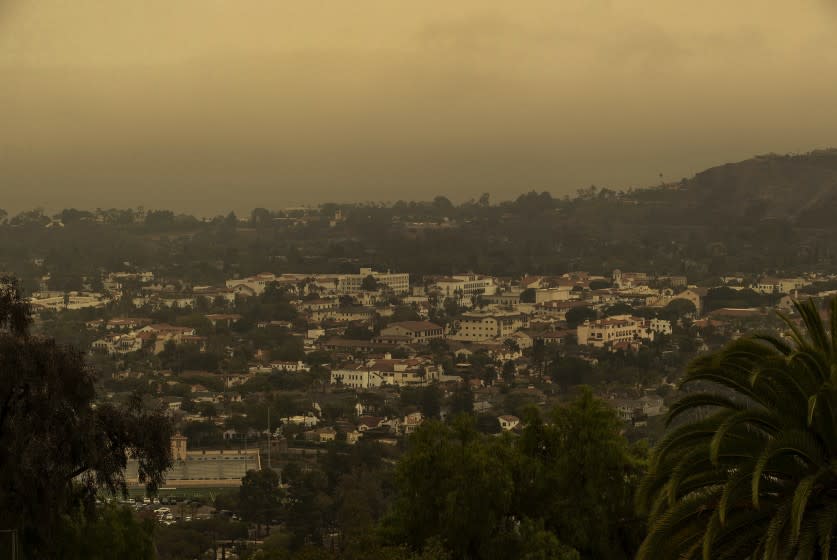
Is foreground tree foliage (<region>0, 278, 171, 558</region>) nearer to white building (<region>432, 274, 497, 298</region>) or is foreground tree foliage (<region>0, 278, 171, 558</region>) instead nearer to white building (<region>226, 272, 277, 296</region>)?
white building (<region>226, 272, 277, 296</region>)

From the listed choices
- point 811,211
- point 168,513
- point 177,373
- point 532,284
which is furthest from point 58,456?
point 811,211

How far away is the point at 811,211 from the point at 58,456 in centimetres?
6891

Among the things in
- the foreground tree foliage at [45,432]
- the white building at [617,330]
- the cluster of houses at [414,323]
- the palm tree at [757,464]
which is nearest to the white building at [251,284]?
the cluster of houses at [414,323]

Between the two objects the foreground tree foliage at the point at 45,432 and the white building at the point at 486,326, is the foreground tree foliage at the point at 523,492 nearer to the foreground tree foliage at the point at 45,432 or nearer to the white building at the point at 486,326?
the foreground tree foliage at the point at 45,432

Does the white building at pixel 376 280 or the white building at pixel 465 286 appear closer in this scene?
the white building at pixel 465 286

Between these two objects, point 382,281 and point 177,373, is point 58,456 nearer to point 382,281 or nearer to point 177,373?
point 177,373

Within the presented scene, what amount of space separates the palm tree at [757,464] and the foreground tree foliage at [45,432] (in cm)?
239

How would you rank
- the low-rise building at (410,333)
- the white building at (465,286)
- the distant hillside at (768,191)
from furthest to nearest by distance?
the distant hillside at (768,191) < the white building at (465,286) < the low-rise building at (410,333)

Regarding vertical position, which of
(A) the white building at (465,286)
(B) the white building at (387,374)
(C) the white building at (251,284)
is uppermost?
(C) the white building at (251,284)

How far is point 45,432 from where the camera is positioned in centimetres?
562

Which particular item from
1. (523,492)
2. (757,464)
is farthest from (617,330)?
(757,464)

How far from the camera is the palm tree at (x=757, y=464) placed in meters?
4.39

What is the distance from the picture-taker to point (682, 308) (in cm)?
4797

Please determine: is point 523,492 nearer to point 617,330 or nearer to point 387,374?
point 387,374
